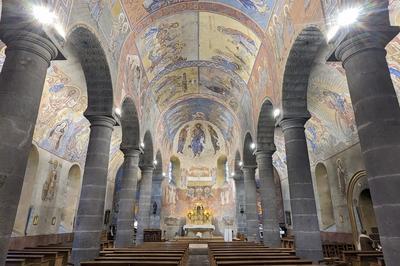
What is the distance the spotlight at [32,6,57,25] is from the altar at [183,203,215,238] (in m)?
19.7

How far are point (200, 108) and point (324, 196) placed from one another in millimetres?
11841

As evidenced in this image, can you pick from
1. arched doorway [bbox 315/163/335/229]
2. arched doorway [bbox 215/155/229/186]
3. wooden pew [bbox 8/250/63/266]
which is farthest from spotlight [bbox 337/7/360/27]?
arched doorway [bbox 215/155/229/186]

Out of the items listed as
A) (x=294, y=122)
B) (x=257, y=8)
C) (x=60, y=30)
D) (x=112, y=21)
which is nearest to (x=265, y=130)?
(x=294, y=122)

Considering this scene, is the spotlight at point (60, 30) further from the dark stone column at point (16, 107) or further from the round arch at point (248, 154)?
the round arch at point (248, 154)

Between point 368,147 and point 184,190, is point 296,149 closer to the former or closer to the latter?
point 368,147

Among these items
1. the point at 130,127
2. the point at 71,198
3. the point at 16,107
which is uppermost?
the point at 130,127

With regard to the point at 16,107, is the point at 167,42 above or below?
above

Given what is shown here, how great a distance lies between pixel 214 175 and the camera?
26.2 m

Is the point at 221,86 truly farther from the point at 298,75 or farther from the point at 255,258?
the point at 255,258

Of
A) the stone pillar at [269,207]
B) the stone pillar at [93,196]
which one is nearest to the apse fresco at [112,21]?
the stone pillar at [93,196]

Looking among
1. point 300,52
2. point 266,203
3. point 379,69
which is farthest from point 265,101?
point 379,69

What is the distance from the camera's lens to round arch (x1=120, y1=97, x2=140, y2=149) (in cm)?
1223

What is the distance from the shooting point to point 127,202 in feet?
39.2

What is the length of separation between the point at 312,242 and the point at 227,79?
1109 cm
